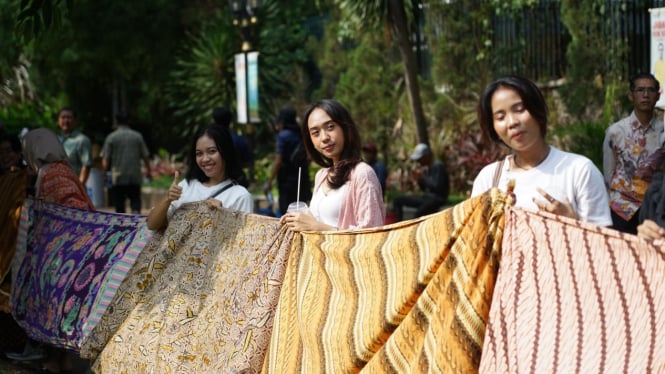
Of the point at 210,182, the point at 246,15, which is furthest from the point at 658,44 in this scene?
the point at 246,15

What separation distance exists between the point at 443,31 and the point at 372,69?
120 inches

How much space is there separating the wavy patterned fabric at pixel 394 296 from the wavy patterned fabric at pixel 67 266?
1666 millimetres

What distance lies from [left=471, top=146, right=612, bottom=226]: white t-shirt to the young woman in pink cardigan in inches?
37.5

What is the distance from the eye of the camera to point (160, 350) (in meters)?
5.35

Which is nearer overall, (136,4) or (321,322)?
(321,322)

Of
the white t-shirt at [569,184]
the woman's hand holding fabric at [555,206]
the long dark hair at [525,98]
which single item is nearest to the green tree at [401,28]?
the long dark hair at [525,98]

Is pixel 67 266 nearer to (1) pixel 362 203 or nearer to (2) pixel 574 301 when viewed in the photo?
(1) pixel 362 203

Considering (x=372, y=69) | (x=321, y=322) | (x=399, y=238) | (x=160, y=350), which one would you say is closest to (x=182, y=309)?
(x=160, y=350)

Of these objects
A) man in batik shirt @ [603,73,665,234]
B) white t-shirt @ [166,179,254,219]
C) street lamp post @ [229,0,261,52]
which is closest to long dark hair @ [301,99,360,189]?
white t-shirt @ [166,179,254,219]

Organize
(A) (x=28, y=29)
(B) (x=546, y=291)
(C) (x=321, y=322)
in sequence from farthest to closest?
(A) (x=28, y=29)
(C) (x=321, y=322)
(B) (x=546, y=291)

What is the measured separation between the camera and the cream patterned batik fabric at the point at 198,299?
5039 millimetres

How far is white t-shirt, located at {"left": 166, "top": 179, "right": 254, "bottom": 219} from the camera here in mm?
5762

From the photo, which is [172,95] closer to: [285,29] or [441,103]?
[285,29]

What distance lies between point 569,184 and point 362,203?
4.29 feet
